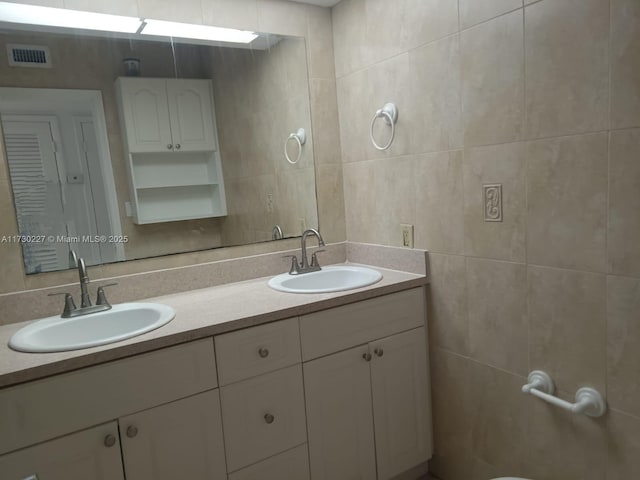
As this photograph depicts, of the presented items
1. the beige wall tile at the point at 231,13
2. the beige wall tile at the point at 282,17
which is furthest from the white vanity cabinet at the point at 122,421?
the beige wall tile at the point at 282,17

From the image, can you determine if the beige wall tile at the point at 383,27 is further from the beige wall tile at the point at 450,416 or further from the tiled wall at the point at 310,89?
the beige wall tile at the point at 450,416

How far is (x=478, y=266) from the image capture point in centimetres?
169

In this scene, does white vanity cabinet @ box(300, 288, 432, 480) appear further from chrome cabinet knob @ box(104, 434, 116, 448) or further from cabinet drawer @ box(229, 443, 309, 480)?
chrome cabinet knob @ box(104, 434, 116, 448)

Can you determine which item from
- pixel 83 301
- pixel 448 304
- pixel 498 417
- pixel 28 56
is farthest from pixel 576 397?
pixel 28 56

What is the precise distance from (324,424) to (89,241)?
1169 mm

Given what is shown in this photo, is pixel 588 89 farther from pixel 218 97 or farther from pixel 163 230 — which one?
pixel 163 230

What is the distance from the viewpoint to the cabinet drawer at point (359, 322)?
163 cm

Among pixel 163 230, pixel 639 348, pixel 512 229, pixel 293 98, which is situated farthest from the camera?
pixel 293 98

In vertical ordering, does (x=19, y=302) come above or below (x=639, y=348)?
above

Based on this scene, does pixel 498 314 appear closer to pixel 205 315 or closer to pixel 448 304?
pixel 448 304

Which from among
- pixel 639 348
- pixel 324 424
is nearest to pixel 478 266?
pixel 639 348

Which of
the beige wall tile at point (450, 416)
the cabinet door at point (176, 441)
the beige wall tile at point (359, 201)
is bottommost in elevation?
the beige wall tile at point (450, 416)

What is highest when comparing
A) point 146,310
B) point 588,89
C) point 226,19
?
point 226,19

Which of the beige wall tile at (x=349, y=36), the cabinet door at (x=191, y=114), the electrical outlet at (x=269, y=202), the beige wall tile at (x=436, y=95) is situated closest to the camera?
the beige wall tile at (x=436, y=95)
